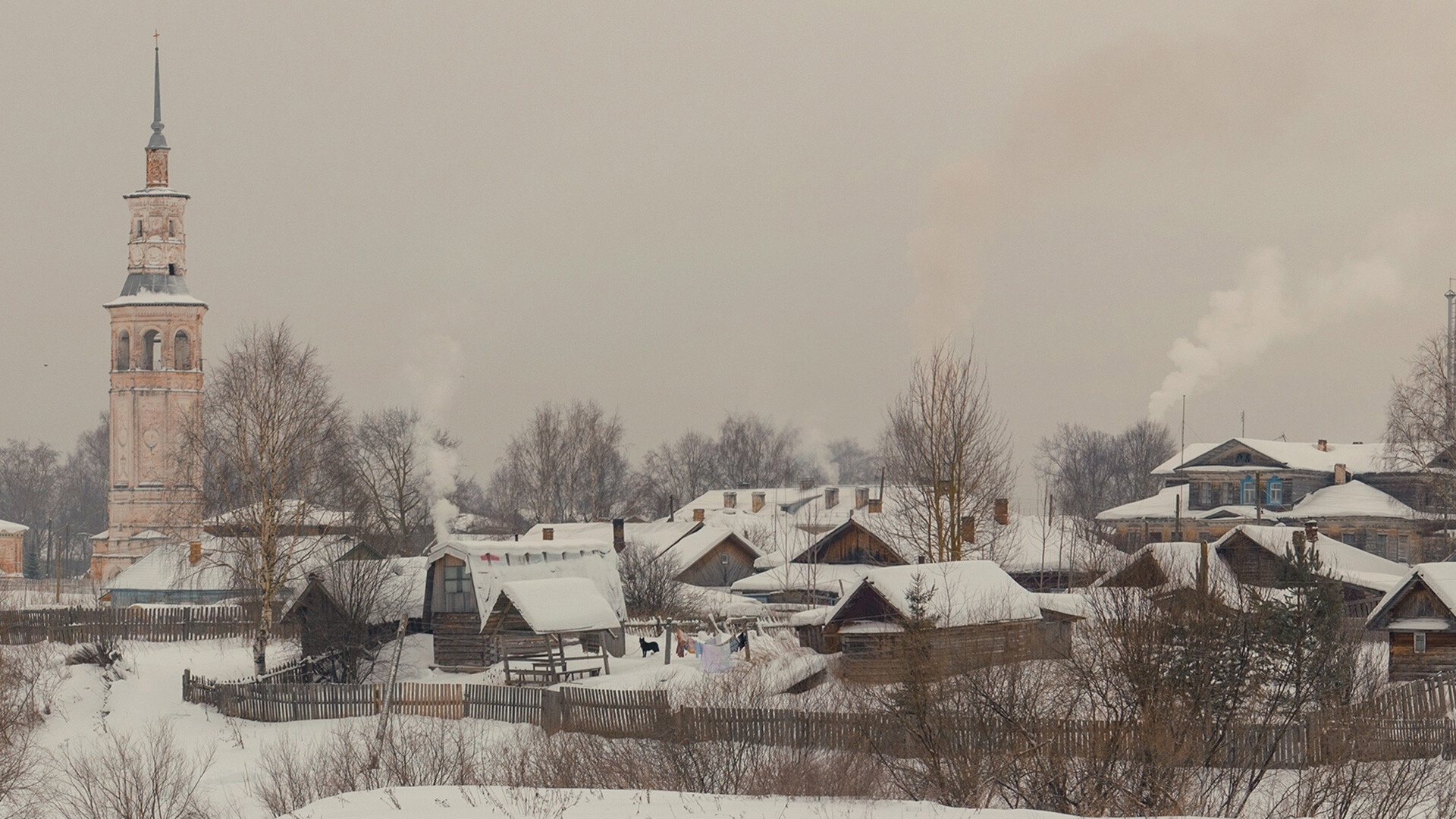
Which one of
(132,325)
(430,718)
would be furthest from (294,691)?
(132,325)

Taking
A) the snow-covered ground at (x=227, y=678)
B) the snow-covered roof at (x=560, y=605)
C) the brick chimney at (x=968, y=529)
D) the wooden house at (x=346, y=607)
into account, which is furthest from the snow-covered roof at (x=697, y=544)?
the snow-covered roof at (x=560, y=605)

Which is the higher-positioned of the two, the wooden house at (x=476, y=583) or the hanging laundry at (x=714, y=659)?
the wooden house at (x=476, y=583)

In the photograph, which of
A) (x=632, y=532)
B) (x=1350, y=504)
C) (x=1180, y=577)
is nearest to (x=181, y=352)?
(x=632, y=532)

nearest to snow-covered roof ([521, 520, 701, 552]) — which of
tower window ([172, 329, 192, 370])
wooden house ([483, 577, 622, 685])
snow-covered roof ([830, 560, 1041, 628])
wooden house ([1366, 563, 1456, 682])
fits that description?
tower window ([172, 329, 192, 370])

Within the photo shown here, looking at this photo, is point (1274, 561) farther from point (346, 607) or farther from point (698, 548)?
point (346, 607)

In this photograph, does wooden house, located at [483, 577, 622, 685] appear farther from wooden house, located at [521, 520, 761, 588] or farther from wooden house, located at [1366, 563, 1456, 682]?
wooden house, located at [1366, 563, 1456, 682]

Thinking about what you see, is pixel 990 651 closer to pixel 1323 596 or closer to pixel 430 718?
pixel 1323 596

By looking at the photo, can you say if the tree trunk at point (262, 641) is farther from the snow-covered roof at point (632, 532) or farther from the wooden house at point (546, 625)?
the snow-covered roof at point (632, 532)

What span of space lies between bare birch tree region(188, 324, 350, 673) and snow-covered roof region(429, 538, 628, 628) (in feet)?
14.9

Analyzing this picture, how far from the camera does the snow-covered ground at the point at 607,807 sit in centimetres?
1672

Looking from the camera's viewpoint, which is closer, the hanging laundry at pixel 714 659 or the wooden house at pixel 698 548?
the hanging laundry at pixel 714 659

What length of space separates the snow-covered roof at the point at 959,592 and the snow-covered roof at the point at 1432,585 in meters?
7.47

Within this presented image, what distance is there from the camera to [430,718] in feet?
103

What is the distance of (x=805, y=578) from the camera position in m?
51.6
